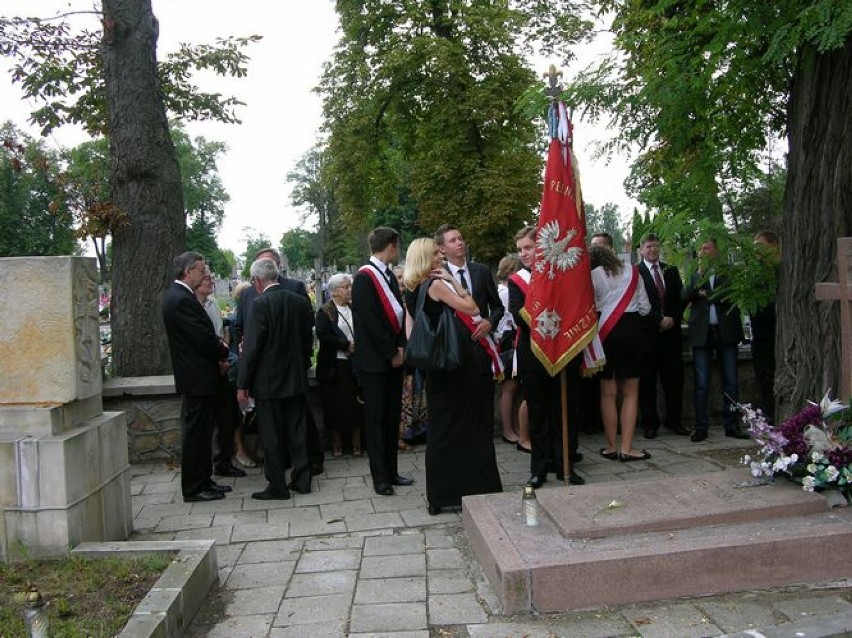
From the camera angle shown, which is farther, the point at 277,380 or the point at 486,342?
the point at 277,380

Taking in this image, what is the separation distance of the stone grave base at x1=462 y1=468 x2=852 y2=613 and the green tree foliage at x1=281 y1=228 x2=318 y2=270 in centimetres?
5429

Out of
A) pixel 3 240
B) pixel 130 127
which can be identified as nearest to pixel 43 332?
pixel 130 127

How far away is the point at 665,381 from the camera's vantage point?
7.67 metres

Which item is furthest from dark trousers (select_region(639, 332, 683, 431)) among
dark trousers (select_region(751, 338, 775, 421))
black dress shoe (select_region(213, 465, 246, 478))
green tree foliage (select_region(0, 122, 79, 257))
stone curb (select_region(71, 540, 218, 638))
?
green tree foliage (select_region(0, 122, 79, 257))

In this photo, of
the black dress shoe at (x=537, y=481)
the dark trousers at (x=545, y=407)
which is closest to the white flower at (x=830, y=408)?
the dark trousers at (x=545, y=407)

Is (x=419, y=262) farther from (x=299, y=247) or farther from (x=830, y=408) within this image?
(x=299, y=247)

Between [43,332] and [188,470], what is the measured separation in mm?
1917

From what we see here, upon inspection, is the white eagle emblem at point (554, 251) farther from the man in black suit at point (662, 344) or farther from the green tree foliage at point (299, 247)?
the green tree foliage at point (299, 247)

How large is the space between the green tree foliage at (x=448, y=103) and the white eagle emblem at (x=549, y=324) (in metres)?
18.3

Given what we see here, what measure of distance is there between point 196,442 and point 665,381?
4522 millimetres

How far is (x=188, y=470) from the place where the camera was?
599 centimetres

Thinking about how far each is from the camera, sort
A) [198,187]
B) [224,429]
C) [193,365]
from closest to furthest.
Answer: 1. [193,365]
2. [224,429]
3. [198,187]

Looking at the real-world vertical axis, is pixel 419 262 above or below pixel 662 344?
above

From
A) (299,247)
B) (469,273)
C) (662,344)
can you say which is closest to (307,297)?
(469,273)
